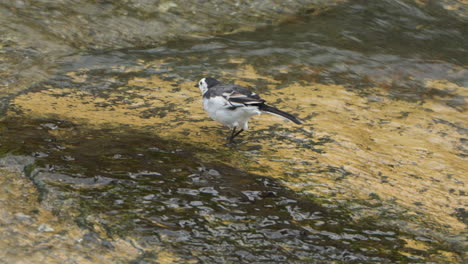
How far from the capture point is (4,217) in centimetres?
504

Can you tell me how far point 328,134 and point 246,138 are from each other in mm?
1047

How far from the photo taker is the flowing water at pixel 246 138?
205 inches

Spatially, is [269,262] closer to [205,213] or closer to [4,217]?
[205,213]

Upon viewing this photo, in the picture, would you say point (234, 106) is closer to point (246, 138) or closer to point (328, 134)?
point (246, 138)

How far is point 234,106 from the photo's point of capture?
7125 millimetres

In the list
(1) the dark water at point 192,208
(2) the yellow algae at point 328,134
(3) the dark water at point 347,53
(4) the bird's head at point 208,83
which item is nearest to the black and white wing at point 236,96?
(4) the bird's head at point 208,83

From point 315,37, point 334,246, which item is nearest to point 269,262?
point 334,246

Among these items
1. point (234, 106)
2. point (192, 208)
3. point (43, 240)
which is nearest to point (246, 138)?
point (234, 106)

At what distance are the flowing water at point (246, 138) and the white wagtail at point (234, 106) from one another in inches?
13.0

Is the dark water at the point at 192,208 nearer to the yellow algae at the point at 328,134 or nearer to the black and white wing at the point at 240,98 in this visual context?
the yellow algae at the point at 328,134

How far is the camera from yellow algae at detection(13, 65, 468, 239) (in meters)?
6.41

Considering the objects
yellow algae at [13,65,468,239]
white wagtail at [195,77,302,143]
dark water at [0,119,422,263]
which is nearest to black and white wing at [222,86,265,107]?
white wagtail at [195,77,302,143]

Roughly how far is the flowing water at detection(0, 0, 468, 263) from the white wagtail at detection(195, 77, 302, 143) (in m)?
0.33

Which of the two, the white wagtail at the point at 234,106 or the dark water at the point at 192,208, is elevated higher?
the white wagtail at the point at 234,106
